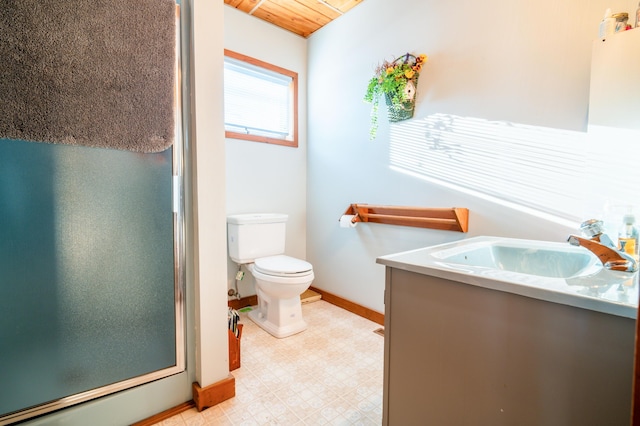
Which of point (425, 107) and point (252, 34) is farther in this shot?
point (252, 34)

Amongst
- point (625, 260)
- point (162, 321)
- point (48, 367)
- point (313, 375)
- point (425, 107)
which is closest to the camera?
point (625, 260)

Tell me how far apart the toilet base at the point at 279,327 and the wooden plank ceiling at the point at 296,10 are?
98.0 inches

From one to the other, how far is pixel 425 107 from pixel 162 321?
1.96 m

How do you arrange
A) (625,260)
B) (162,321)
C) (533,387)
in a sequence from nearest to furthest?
1. (533,387)
2. (625,260)
3. (162,321)

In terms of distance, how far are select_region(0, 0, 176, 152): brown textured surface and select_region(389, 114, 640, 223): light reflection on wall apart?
5.00ft

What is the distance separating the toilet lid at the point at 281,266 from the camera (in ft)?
6.40

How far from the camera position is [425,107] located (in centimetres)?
192

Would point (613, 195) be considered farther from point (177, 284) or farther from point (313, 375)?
point (177, 284)

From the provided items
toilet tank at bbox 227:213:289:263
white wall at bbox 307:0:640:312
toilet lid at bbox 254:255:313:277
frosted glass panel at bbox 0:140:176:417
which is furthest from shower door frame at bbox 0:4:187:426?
white wall at bbox 307:0:640:312

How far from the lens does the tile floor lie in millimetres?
1317

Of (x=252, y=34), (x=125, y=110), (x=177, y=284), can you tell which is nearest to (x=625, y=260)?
(x=177, y=284)

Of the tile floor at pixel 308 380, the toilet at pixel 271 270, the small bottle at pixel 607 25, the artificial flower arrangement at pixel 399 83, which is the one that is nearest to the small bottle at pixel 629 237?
the small bottle at pixel 607 25

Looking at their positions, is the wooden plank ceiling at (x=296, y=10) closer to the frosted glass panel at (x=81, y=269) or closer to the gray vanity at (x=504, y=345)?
the frosted glass panel at (x=81, y=269)

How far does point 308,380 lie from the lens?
1.59 metres
